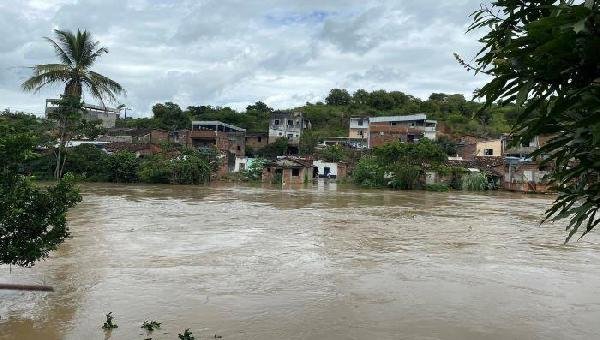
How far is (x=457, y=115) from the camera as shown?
60.9m

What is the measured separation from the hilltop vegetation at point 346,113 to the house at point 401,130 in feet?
13.7

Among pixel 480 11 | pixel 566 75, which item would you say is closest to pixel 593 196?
pixel 566 75

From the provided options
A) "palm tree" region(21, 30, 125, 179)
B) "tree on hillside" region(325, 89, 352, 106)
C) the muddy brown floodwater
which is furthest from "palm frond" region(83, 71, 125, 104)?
"tree on hillside" region(325, 89, 352, 106)

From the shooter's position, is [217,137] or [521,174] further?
[217,137]

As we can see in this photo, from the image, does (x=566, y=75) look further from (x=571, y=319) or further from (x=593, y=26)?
(x=571, y=319)

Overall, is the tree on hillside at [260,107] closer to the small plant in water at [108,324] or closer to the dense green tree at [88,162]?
the dense green tree at [88,162]

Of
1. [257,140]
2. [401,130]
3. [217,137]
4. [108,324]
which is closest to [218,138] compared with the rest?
[217,137]

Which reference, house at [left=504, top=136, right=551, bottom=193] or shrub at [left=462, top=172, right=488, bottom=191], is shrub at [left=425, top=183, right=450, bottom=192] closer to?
shrub at [left=462, top=172, right=488, bottom=191]

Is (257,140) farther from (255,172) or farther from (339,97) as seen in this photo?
(339,97)

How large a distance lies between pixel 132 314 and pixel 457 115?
58.3 metres

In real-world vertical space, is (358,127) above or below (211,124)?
above

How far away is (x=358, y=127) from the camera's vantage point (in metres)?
55.0

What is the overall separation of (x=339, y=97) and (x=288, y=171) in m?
35.0

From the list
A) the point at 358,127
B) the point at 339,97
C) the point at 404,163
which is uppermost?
the point at 339,97
